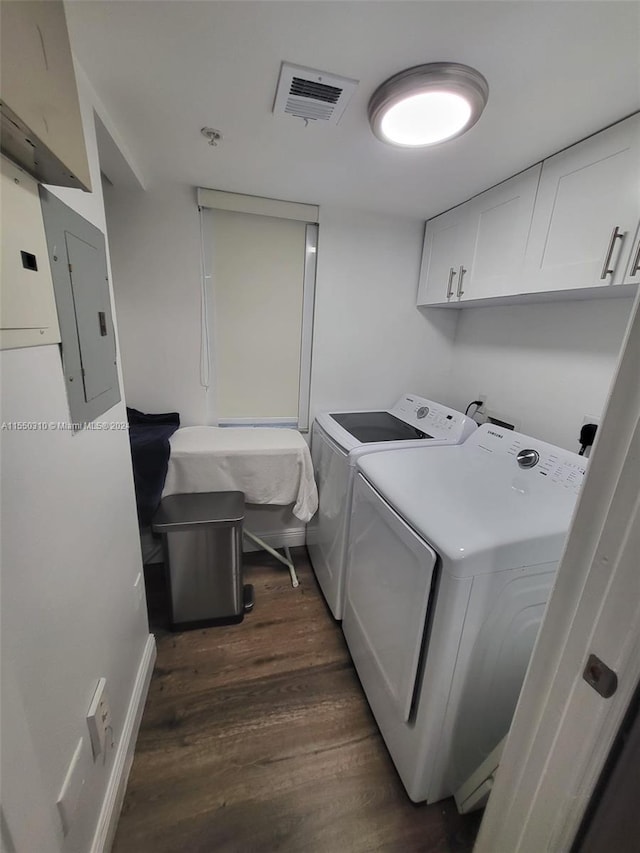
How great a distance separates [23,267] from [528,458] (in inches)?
63.6

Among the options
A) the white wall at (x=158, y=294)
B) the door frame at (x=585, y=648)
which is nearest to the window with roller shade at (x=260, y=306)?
the white wall at (x=158, y=294)

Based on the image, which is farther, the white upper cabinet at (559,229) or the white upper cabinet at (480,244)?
the white upper cabinet at (480,244)

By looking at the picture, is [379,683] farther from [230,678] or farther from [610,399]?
[610,399]

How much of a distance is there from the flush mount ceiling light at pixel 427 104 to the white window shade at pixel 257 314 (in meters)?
0.92

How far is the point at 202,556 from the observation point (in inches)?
63.6

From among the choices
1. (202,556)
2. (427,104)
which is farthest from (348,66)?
(202,556)

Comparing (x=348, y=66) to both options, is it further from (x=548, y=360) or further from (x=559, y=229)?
(x=548, y=360)

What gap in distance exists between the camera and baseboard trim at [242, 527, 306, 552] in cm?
228

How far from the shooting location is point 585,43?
2.64 feet

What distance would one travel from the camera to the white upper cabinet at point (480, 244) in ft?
4.62

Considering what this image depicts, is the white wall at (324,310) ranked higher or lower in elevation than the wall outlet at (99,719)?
higher

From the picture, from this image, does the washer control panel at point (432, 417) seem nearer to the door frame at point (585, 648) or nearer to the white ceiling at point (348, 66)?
the white ceiling at point (348, 66)

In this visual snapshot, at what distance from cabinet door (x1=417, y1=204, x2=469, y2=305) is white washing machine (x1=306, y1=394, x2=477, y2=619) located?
2.14ft

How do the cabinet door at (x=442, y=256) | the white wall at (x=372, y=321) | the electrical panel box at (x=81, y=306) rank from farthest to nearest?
the white wall at (x=372, y=321), the cabinet door at (x=442, y=256), the electrical panel box at (x=81, y=306)
